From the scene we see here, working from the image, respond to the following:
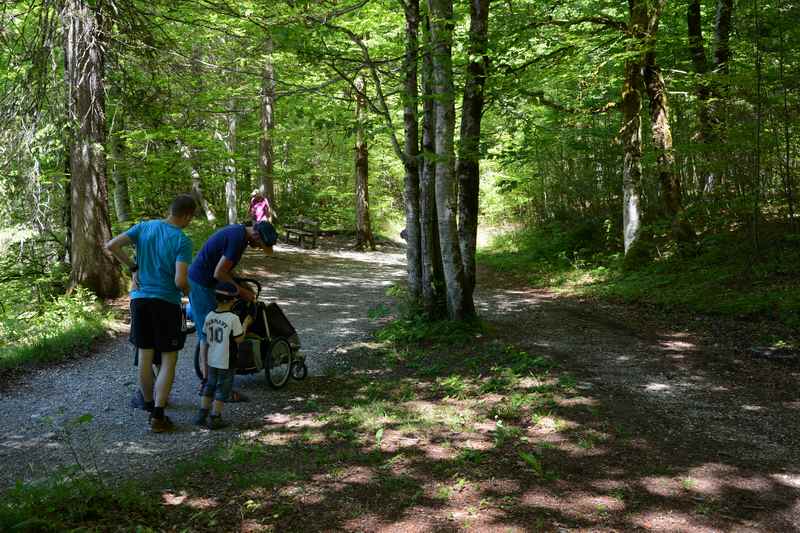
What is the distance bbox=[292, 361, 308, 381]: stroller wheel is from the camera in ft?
23.5

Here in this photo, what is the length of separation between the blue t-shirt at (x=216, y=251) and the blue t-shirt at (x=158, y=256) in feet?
0.87

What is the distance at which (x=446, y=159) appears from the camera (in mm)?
8102

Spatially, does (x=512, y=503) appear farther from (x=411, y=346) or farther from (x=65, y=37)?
(x=65, y=37)

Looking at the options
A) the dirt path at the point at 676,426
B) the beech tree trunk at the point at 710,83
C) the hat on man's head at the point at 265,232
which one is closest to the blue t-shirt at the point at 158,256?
the hat on man's head at the point at 265,232

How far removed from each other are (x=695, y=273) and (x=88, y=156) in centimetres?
1112

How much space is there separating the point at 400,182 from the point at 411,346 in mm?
27087

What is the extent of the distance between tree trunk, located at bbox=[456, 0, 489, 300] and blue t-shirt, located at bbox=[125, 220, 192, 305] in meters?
4.43

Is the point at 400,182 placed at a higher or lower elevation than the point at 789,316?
higher

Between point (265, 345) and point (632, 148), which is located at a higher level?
point (632, 148)

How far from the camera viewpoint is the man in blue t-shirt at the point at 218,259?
5469mm

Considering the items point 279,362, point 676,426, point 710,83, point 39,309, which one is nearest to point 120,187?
point 39,309

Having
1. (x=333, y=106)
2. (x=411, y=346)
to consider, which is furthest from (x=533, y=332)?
(x=333, y=106)

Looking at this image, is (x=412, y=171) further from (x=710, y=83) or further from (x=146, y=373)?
(x=710, y=83)

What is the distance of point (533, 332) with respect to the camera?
30.0 ft
